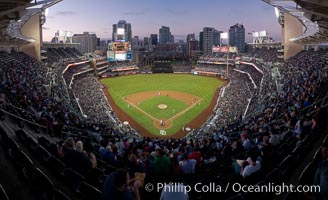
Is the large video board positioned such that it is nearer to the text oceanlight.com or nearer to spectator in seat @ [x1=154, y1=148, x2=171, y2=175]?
spectator in seat @ [x1=154, y1=148, x2=171, y2=175]

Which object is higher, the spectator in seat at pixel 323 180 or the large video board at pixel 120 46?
the large video board at pixel 120 46

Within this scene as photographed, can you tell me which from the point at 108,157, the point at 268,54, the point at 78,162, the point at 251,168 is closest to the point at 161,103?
the point at 268,54

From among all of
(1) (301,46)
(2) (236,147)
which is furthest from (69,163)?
(1) (301,46)

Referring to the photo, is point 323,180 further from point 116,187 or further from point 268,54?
point 268,54

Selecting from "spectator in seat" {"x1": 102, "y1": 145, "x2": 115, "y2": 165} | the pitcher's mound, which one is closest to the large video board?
the pitcher's mound

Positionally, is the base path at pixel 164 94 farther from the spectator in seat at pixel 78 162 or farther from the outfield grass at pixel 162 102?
the spectator in seat at pixel 78 162

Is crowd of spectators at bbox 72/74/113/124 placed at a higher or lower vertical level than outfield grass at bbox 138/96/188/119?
higher

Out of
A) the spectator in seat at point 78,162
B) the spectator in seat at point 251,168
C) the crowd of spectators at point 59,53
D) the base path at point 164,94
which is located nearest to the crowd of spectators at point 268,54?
the base path at point 164,94
